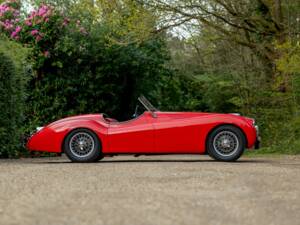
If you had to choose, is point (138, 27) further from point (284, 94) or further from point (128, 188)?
point (128, 188)

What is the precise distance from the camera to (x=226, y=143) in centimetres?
1223

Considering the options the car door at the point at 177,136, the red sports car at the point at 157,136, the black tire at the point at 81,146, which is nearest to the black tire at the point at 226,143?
the red sports car at the point at 157,136

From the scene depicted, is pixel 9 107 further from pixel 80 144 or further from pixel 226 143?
pixel 226 143

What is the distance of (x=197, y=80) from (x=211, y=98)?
991mm

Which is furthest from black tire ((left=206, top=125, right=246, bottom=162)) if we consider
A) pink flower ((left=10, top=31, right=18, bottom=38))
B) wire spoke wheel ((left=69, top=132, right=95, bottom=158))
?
pink flower ((left=10, top=31, right=18, bottom=38))

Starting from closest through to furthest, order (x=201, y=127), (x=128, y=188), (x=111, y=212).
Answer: (x=111, y=212), (x=128, y=188), (x=201, y=127)

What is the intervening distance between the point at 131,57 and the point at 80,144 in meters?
8.00

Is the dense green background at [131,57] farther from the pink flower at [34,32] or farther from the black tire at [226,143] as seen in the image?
the black tire at [226,143]

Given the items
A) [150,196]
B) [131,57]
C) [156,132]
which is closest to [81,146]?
[156,132]

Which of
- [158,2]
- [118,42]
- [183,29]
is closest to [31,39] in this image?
[118,42]

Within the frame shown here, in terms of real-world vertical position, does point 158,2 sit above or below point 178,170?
above

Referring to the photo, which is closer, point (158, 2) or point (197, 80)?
point (158, 2)

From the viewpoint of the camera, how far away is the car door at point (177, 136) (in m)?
12.3

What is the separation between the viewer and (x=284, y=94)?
21094 millimetres
